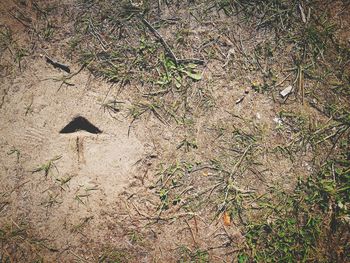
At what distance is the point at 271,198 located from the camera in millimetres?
2416

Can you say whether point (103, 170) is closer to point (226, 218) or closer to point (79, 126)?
point (79, 126)

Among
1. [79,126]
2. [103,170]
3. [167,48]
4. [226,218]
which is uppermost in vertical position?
[167,48]

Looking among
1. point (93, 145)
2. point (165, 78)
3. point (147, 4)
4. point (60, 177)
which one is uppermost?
point (147, 4)

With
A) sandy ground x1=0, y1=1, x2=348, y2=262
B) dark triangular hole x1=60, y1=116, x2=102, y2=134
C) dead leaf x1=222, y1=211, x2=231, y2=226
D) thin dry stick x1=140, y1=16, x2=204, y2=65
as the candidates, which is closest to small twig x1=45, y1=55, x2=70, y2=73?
sandy ground x1=0, y1=1, x2=348, y2=262

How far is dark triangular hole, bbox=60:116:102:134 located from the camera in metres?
2.45

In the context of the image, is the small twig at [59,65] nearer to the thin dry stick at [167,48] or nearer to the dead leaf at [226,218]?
the thin dry stick at [167,48]

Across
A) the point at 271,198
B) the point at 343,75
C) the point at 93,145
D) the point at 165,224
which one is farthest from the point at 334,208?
the point at 93,145

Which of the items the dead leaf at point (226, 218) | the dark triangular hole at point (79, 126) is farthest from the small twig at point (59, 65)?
the dead leaf at point (226, 218)

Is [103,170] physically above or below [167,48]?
below

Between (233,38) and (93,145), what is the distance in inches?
60.1

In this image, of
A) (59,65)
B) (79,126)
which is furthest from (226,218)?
(59,65)

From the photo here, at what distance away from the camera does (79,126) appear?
2473 millimetres

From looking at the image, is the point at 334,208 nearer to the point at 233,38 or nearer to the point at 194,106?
the point at 194,106

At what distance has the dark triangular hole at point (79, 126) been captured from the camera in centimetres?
245
